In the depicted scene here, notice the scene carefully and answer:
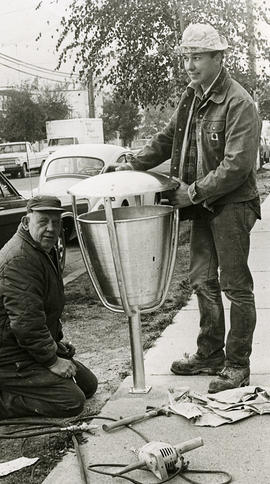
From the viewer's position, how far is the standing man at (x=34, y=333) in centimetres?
425

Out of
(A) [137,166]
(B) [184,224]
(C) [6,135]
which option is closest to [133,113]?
(C) [6,135]

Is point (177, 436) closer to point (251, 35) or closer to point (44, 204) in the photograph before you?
point (44, 204)

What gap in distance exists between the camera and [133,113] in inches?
2180

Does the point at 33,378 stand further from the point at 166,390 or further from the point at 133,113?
the point at 133,113

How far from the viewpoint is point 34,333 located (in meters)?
4.22

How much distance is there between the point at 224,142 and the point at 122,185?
0.68 metres

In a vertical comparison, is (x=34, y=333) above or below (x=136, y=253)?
below

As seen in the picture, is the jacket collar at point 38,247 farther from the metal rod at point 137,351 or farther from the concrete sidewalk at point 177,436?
the concrete sidewalk at point 177,436

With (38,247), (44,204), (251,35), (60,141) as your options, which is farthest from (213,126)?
(60,141)

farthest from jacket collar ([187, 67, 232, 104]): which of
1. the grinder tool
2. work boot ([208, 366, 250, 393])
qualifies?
the grinder tool

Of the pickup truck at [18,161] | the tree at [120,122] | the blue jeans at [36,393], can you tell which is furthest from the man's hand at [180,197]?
the tree at [120,122]

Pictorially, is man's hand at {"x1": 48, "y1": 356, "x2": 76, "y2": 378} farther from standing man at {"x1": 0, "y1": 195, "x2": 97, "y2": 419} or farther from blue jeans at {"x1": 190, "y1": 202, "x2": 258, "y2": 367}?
blue jeans at {"x1": 190, "y1": 202, "x2": 258, "y2": 367}

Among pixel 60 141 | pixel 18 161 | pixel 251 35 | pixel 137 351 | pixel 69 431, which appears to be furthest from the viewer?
pixel 60 141

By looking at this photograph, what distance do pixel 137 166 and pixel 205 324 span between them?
3.72 ft
